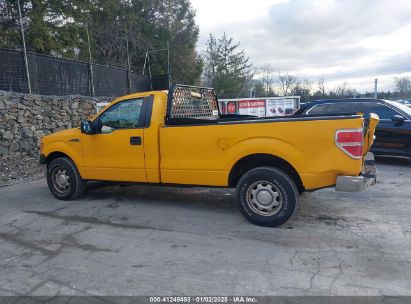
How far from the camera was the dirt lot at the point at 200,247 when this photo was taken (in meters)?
3.47

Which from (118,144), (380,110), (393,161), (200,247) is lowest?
(393,161)

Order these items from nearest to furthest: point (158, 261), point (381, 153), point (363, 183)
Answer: point (158, 261)
point (363, 183)
point (381, 153)

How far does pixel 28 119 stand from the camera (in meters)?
11.2

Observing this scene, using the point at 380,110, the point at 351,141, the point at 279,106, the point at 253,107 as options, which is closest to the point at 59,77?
the point at 253,107

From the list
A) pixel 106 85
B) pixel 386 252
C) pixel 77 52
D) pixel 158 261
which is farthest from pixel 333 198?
pixel 77 52

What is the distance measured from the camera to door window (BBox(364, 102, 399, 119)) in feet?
30.9

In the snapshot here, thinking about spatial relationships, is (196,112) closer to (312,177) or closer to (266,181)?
(266,181)

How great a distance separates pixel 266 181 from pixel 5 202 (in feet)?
15.8

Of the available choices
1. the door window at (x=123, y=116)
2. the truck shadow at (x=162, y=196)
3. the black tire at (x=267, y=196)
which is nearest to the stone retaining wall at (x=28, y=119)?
the truck shadow at (x=162, y=196)

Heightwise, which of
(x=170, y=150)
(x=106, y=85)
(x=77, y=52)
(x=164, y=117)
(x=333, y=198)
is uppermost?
(x=77, y=52)

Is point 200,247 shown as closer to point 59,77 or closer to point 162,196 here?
point 162,196

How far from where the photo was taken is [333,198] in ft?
21.2

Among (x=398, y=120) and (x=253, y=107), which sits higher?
(x=253, y=107)

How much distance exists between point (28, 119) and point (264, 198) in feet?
29.3
